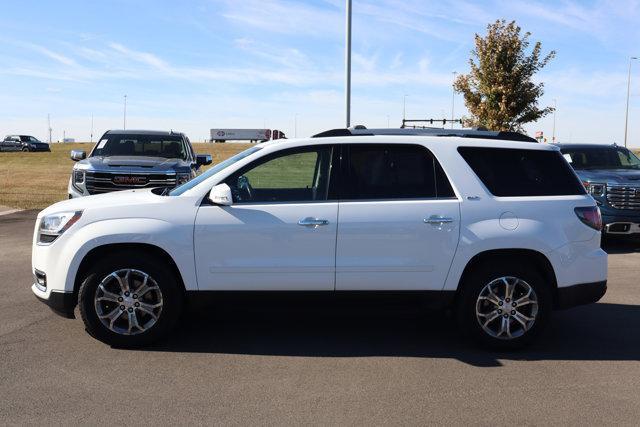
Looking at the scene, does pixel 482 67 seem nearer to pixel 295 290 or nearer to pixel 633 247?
pixel 633 247

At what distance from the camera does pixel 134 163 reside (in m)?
11.0

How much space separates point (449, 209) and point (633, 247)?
7782mm

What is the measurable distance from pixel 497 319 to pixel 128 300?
3.05 m

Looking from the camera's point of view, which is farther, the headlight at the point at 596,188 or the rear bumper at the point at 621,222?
the headlight at the point at 596,188

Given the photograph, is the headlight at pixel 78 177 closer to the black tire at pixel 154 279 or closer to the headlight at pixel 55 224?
the headlight at pixel 55 224

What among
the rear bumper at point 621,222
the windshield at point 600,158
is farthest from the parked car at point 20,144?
the rear bumper at point 621,222

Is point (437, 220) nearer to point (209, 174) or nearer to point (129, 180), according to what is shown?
point (209, 174)

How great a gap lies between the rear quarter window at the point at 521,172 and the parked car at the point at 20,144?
59646 millimetres

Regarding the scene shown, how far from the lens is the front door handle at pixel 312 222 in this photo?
5168 mm

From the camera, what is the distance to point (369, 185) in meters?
5.35

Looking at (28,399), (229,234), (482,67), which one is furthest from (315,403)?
(482,67)

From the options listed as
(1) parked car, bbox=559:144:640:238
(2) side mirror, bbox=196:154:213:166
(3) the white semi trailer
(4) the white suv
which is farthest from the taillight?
(3) the white semi trailer

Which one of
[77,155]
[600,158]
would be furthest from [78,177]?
[600,158]

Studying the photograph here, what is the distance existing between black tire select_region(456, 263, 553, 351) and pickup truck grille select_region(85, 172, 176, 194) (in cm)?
663
